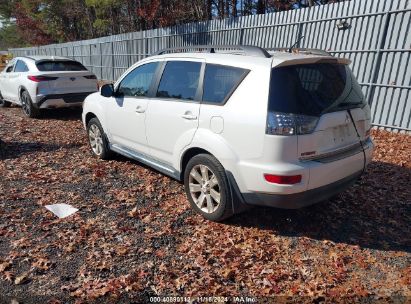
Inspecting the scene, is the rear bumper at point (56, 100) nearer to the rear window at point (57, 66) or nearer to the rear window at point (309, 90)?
the rear window at point (57, 66)

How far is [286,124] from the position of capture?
3047 millimetres

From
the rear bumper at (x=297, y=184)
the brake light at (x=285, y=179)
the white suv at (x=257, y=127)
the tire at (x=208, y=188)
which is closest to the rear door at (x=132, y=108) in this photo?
the white suv at (x=257, y=127)

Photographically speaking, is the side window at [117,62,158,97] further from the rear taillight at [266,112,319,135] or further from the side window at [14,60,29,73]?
the side window at [14,60,29,73]

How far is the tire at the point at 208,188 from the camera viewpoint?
3562 mm

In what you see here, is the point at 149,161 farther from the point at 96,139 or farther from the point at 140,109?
the point at 96,139

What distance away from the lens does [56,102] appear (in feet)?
29.7

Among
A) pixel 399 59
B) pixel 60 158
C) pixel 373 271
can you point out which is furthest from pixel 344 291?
pixel 399 59

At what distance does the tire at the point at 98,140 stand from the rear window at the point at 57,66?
397cm

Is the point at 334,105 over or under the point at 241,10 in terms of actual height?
under

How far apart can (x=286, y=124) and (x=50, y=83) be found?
25.3 ft

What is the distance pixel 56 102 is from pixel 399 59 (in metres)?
8.21

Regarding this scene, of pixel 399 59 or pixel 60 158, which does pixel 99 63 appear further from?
pixel 399 59

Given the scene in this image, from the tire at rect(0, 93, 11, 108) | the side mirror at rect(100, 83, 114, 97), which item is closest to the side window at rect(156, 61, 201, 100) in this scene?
the side mirror at rect(100, 83, 114, 97)

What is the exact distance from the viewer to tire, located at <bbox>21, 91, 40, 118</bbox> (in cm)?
934
